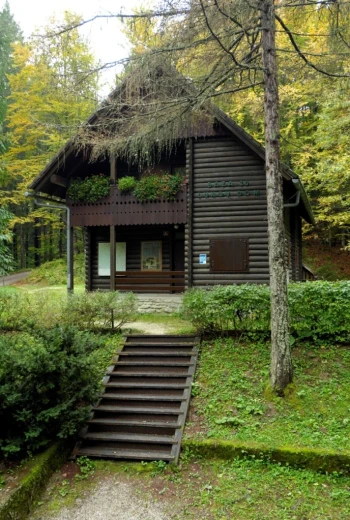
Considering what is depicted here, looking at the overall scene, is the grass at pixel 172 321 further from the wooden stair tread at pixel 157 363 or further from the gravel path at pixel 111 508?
the gravel path at pixel 111 508

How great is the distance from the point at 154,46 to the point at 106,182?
6.90 m

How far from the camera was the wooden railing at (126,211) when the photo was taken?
12641mm

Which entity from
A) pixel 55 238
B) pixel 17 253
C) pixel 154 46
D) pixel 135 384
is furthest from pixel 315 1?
pixel 17 253

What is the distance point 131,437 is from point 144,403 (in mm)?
826

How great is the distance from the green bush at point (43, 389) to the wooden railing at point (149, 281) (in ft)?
24.6

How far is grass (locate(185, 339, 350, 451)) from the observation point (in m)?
5.48

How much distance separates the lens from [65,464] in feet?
18.1

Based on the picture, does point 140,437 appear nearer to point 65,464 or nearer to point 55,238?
point 65,464

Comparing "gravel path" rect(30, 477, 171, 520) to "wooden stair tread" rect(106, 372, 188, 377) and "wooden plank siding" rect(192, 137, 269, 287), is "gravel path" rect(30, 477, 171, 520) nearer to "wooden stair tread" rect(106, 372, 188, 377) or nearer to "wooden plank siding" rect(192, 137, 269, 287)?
"wooden stair tread" rect(106, 372, 188, 377)

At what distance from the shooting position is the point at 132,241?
15180 mm

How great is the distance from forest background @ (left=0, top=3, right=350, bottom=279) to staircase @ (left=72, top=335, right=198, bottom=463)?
16.4 feet

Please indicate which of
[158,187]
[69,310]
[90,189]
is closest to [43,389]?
[69,310]

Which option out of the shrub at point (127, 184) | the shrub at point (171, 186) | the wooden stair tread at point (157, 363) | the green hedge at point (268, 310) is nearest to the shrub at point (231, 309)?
the green hedge at point (268, 310)

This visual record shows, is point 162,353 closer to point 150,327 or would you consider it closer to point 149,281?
point 150,327
